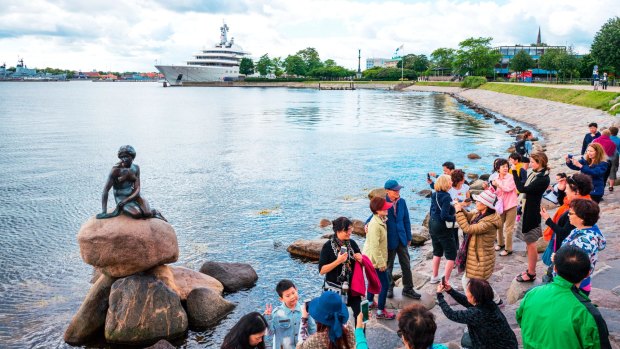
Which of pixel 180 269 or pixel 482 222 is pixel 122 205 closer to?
pixel 180 269

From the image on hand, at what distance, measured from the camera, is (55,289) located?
1274 cm

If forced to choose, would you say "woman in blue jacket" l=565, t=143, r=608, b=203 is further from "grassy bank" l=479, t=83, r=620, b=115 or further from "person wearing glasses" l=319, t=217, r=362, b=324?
"grassy bank" l=479, t=83, r=620, b=115

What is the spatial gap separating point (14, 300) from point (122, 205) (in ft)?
15.5

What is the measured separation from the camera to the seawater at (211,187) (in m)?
12.6

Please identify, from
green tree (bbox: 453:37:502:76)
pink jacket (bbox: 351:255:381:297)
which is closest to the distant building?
green tree (bbox: 453:37:502:76)

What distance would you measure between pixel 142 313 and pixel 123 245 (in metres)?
1.43

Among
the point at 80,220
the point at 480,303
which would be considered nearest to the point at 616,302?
the point at 480,303

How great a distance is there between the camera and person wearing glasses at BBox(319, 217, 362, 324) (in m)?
6.83

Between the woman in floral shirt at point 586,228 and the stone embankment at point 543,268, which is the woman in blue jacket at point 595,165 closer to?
the stone embankment at point 543,268

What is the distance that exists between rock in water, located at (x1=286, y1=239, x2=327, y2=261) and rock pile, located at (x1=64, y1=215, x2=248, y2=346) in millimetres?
3981

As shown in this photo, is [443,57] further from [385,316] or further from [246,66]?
[385,316]

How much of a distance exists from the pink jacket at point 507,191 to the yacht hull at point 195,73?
6730 inches

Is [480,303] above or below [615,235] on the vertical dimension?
above

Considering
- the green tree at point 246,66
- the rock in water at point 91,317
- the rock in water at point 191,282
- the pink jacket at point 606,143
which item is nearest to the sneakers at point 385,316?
the rock in water at point 191,282
